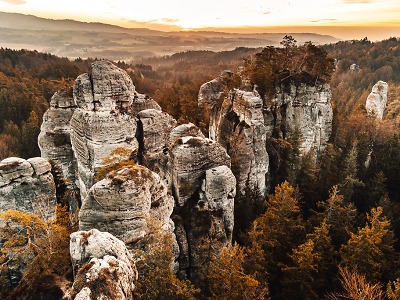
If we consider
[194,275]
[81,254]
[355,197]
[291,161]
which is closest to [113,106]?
[194,275]

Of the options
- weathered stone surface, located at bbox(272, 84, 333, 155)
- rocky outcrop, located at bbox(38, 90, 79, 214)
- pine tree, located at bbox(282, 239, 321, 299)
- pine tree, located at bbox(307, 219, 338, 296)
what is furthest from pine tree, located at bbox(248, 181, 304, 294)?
rocky outcrop, located at bbox(38, 90, 79, 214)

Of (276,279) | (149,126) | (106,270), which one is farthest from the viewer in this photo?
(149,126)

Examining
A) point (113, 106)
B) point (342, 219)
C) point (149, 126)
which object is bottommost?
point (342, 219)

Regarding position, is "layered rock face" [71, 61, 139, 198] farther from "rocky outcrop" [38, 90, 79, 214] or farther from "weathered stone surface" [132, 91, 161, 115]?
"rocky outcrop" [38, 90, 79, 214]

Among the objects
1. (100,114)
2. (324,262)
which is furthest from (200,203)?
(100,114)

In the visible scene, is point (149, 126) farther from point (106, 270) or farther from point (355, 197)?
point (355, 197)

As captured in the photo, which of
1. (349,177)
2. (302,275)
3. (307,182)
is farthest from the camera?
(307,182)

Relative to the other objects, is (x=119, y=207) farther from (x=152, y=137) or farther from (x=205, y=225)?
(x=152, y=137)
